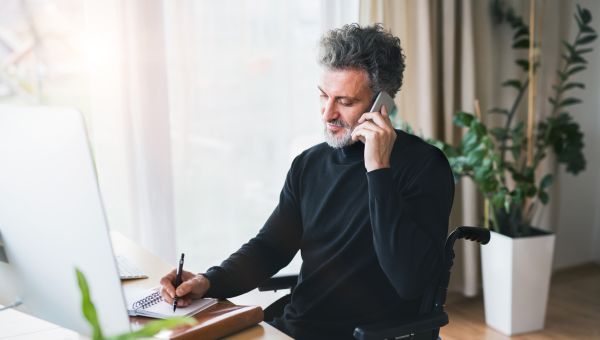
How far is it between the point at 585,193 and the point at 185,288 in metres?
3.27

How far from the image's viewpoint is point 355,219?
1.59 m

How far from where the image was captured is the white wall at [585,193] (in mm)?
3758

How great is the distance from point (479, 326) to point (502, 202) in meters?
0.71

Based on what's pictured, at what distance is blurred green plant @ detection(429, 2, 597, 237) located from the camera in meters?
2.74

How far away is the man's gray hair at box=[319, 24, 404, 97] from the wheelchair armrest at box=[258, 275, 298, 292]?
549mm

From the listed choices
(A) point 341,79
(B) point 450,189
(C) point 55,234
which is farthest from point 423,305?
(C) point 55,234

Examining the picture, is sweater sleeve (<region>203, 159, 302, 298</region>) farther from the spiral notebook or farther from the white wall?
the white wall

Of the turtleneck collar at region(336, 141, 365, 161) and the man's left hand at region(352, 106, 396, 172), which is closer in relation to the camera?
the man's left hand at region(352, 106, 396, 172)

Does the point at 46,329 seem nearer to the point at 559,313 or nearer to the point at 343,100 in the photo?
the point at 343,100

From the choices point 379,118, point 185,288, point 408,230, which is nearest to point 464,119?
point 379,118

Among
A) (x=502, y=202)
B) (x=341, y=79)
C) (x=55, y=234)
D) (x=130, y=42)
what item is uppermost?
(x=130, y=42)

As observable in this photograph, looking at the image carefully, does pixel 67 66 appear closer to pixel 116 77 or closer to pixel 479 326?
pixel 116 77

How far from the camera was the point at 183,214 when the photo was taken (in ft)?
8.74

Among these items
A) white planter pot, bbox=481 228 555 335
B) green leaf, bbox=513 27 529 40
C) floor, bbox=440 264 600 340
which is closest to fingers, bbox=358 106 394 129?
white planter pot, bbox=481 228 555 335
